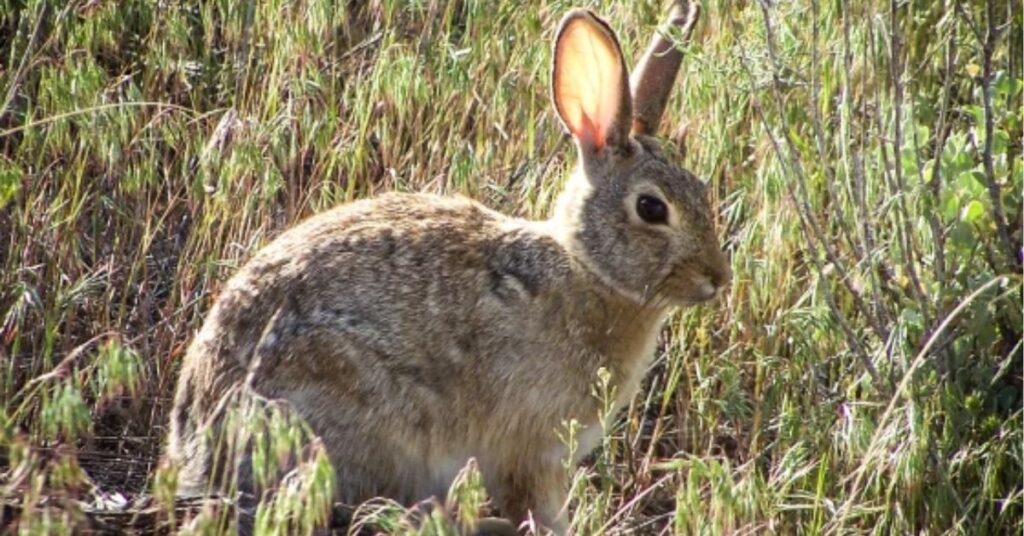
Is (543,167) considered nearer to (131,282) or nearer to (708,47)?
(708,47)

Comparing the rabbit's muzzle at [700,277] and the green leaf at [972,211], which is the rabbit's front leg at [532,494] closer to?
the rabbit's muzzle at [700,277]

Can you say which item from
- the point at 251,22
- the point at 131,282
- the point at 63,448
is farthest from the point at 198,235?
the point at 63,448

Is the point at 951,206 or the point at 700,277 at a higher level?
the point at 951,206

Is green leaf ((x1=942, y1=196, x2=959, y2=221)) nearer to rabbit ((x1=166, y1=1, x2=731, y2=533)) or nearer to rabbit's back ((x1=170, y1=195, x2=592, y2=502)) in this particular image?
rabbit ((x1=166, y1=1, x2=731, y2=533))

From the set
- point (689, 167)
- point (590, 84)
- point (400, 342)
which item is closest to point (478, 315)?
point (400, 342)

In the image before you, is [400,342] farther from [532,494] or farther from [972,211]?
[972,211]

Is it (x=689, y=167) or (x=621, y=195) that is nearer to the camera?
(x=621, y=195)

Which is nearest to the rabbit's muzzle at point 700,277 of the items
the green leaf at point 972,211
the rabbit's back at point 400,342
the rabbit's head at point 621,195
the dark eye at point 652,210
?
the rabbit's head at point 621,195

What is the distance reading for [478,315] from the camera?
4652 mm

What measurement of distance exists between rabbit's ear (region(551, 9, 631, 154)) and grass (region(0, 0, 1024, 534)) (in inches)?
8.4

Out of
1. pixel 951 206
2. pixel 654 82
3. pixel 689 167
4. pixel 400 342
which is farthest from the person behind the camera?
pixel 689 167

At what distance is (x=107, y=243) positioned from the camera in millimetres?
5367

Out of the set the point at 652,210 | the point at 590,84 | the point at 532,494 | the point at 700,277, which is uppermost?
the point at 590,84

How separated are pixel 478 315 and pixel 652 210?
1.57 feet
